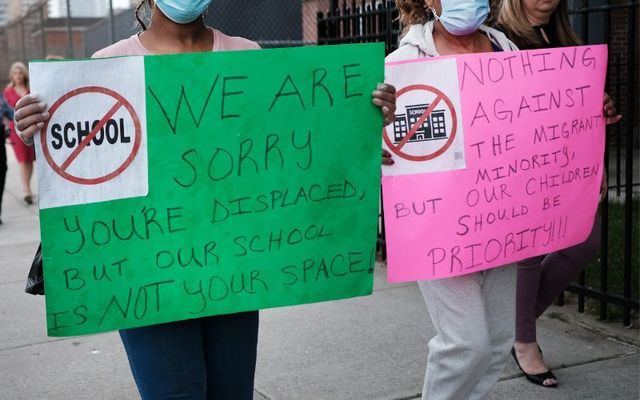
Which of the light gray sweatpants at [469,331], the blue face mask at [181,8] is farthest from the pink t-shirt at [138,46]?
the light gray sweatpants at [469,331]

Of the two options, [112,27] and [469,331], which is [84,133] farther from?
[112,27]

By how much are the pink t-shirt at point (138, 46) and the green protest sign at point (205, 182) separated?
0.13 m

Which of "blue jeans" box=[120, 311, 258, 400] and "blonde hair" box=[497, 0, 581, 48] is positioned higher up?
"blonde hair" box=[497, 0, 581, 48]

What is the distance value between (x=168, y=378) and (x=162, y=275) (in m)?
0.29

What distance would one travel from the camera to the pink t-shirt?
2615mm

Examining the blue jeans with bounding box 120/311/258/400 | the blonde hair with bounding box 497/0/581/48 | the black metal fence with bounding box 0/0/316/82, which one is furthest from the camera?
the black metal fence with bounding box 0/0/316/82

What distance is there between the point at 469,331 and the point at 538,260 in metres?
1.20

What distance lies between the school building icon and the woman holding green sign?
0.17m

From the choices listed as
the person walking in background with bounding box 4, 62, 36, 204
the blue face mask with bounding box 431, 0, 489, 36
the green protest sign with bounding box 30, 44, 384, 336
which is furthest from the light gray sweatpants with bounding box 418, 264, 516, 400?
the person walking in background with bounding box 4, 62, 36, 204

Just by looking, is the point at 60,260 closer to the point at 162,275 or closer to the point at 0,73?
the point at 162,275

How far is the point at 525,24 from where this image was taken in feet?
12.5

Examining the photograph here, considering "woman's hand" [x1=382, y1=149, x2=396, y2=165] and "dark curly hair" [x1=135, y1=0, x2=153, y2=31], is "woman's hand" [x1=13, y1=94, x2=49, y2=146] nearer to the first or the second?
"dark curly hair" [x1=135, y1=0, x2=153, y2=31]

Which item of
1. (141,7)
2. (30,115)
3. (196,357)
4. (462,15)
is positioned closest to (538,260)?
(462,15)

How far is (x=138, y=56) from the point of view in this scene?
2.51m
